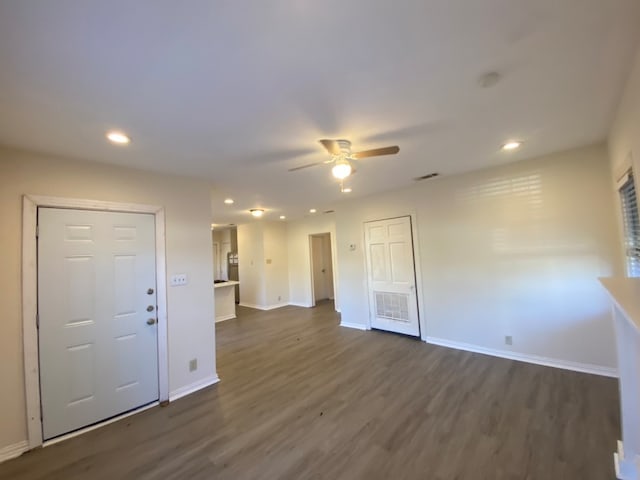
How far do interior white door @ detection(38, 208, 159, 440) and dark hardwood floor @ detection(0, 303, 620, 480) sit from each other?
284 mm

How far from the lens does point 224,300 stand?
276 inches

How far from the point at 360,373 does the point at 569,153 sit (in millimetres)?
3670

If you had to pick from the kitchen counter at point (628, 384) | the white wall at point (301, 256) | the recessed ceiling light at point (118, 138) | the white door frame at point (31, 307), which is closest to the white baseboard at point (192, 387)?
the white door frame at point (31, 307)

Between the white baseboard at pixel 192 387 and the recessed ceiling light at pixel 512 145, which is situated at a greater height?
the recessed ceiling light at pixel 512 145

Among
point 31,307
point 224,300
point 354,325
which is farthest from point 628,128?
point 224,300

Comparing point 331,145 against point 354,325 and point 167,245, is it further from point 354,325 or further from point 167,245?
point 354,325

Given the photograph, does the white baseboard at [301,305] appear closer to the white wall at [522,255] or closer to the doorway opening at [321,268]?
the doorway opening at [321,268]

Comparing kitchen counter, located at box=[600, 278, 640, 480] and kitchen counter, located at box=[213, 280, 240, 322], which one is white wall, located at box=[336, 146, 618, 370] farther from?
kitchen counter, located at box=[213, 280, 240, 322]

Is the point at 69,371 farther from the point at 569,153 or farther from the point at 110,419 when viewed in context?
the point at 569,153

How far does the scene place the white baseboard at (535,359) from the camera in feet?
10.4

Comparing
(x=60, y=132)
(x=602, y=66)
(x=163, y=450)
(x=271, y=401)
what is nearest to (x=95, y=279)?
(x=60, y=132)

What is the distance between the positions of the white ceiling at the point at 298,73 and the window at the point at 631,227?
0.65 meters

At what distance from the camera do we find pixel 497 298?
12.6 ft

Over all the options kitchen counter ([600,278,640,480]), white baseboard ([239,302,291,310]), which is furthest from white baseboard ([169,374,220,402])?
white baseboard ([239,302,291,310])
